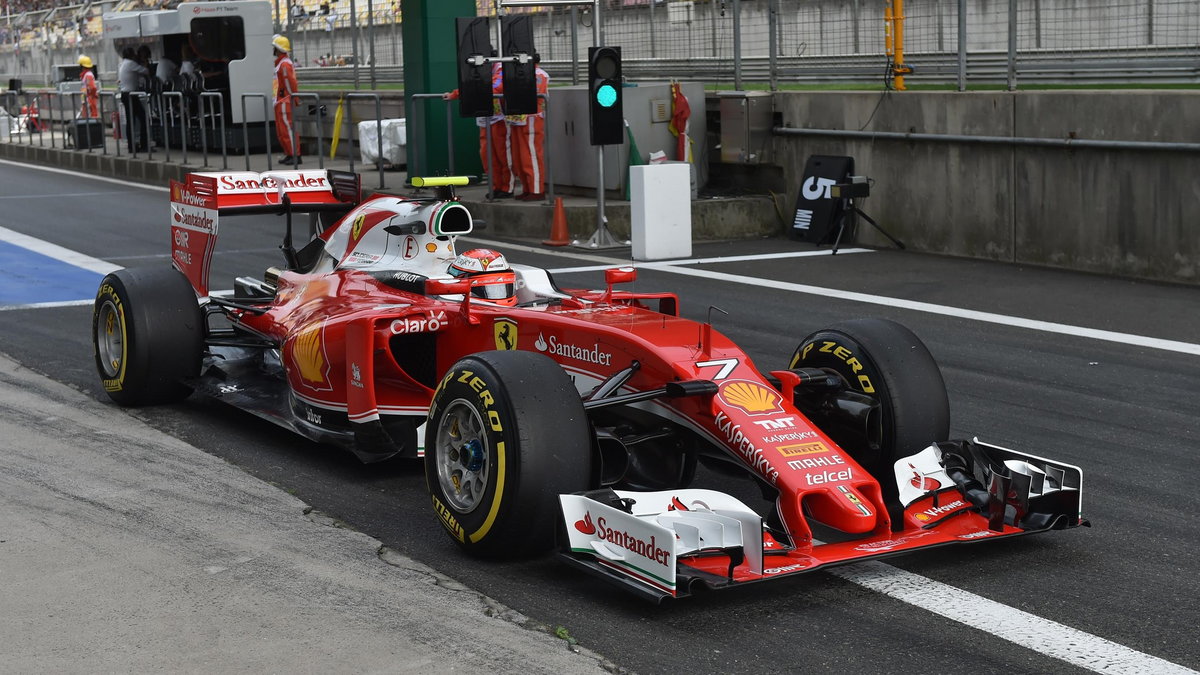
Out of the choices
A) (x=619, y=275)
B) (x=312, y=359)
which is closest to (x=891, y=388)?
(x=619, y=275)

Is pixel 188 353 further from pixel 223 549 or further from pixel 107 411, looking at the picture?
pixel 223 549

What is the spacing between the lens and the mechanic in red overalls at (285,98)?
22547 mm

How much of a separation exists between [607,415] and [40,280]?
879 centimetres

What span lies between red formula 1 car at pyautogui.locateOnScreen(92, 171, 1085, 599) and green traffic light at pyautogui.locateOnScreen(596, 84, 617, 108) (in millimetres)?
7472

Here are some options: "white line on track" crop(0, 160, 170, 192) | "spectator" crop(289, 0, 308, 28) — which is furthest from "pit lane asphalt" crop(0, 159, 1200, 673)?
"spectator" crop(289, 0, 308, 28)

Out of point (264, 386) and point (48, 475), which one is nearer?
point (48, 475)

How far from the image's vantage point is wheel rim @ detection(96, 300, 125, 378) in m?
8.20

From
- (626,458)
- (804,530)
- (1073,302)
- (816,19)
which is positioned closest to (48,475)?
(626,458)

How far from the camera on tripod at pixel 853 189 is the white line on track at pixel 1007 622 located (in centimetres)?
999

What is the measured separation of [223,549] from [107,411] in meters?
2.80

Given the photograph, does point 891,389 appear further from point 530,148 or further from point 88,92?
point 88,92

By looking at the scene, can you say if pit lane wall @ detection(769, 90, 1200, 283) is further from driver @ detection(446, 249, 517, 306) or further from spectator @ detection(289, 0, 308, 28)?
spectator @ detection(289, 0, 308, 28)

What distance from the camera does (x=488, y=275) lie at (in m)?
7.04

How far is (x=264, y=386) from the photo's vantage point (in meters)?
7.96
